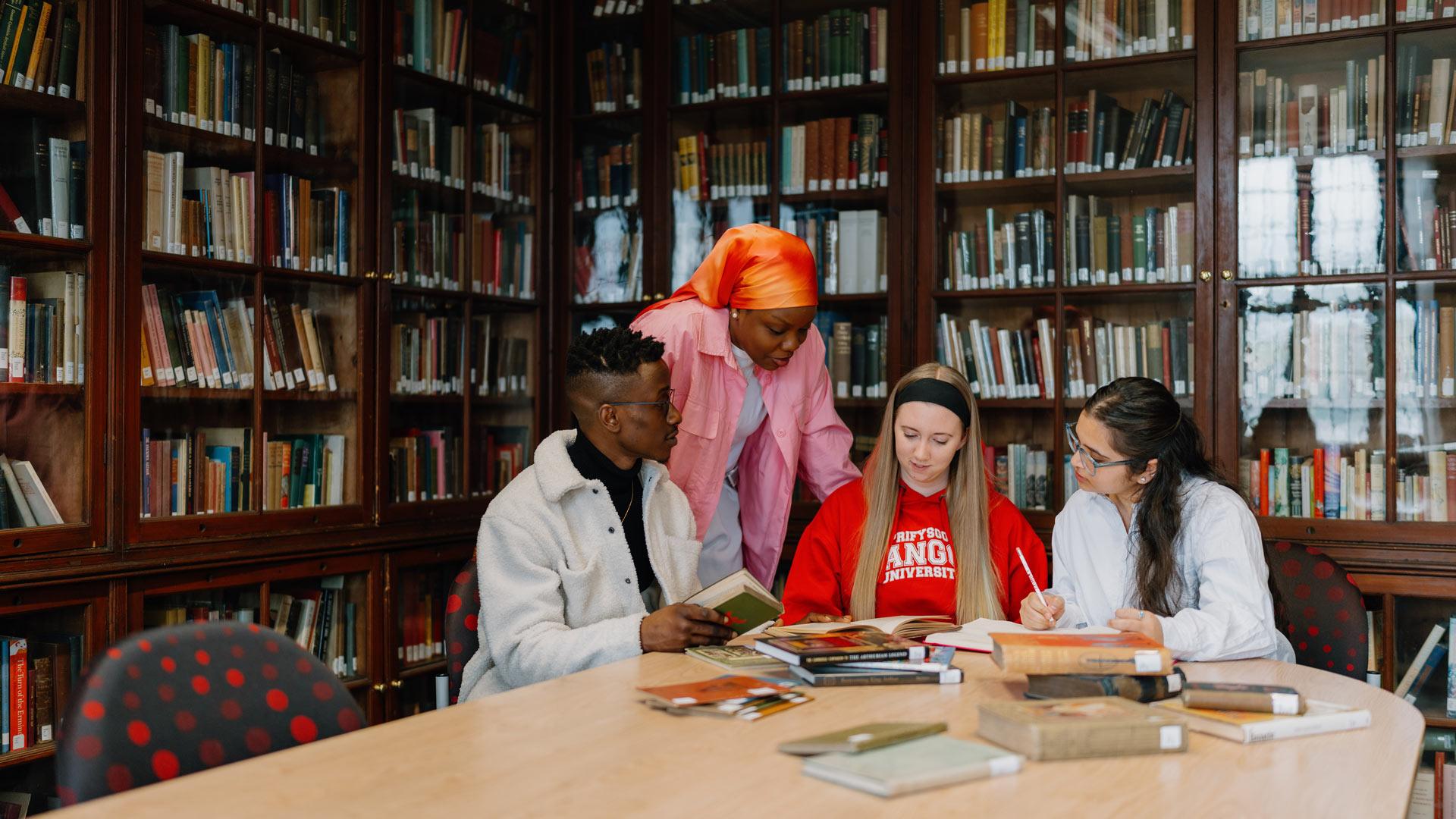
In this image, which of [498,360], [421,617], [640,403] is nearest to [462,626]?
[640,403]

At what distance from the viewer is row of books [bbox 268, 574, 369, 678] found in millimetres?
Answer: 3365

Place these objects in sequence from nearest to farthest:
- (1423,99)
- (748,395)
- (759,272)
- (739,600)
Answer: (739,600) → (759,272) → (748,395) → (1423,99)

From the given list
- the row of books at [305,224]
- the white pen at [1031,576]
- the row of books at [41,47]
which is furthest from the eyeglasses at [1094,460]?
the row of books at [41,47]

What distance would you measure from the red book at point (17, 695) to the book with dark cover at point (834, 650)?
5.83 feet

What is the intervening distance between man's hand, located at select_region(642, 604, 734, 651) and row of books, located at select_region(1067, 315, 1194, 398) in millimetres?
1880

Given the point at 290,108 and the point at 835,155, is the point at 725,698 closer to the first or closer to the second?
the point at 290,108

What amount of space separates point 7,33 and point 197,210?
1.90 feet

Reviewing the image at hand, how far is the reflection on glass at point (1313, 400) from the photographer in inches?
133

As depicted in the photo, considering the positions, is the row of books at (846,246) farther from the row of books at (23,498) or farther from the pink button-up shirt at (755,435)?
the row of books at (23,498)

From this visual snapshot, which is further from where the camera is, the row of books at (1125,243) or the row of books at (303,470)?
the row of books at (1125,243)

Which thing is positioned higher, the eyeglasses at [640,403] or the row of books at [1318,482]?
the eyeglasses at [640,403]

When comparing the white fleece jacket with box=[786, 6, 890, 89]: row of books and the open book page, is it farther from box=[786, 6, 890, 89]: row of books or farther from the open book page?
box=[786, 6, 890, 89]: row of books

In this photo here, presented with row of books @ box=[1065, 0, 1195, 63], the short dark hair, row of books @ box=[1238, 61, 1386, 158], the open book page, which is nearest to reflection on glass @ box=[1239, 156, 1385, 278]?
row of books @ box=[1238, 61, 1386, 158]

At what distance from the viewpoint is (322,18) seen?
11.4 feet
